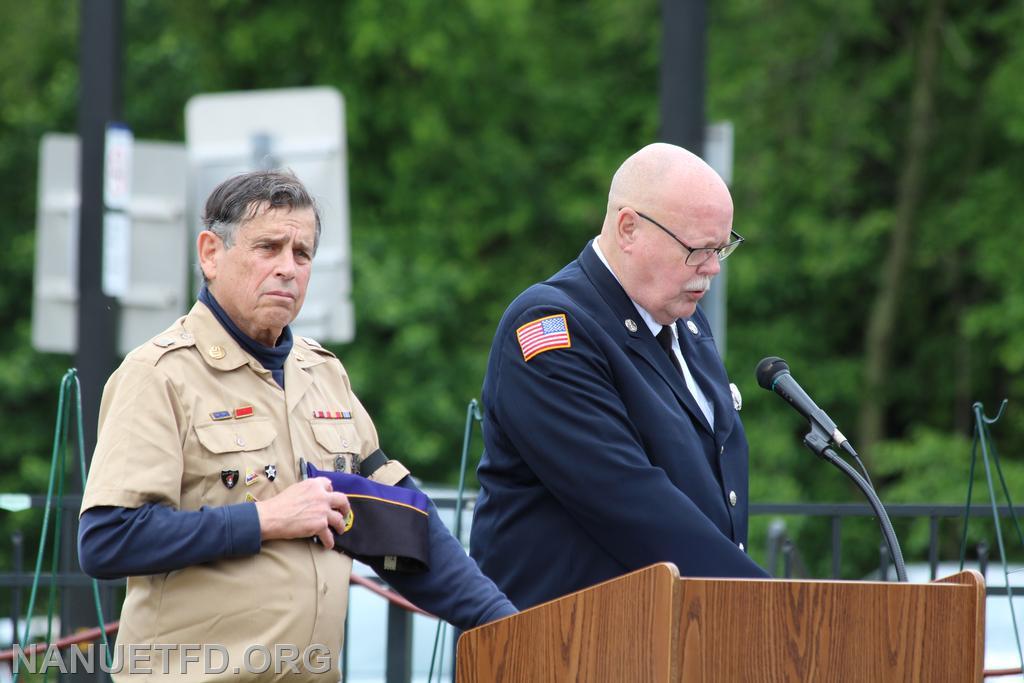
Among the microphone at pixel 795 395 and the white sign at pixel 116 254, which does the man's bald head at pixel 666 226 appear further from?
the white sign at pixel 116 254

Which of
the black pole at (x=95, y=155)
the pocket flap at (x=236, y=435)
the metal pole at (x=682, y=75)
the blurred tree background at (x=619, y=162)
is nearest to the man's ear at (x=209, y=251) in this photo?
the pocket flap at (x=236, y=435)

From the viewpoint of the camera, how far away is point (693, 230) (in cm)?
351

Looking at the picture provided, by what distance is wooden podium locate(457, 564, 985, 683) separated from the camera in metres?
2.59

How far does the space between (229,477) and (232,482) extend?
0.01m

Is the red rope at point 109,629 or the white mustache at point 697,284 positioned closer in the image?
the white mustache at point 697,284

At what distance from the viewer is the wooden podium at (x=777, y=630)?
8.50 feet

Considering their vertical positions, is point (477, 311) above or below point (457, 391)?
above

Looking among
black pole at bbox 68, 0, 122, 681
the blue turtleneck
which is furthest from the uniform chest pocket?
black pole at bbox 68, 0, 122, 681

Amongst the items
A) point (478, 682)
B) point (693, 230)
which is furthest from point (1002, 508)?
point (478, 682)

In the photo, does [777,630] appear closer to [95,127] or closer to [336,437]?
[336,437]

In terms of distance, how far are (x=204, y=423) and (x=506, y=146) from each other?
1253 cm

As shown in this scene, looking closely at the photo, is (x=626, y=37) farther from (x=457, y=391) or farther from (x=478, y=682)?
(x=478, y=682)

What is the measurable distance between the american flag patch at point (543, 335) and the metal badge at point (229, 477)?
74 cm

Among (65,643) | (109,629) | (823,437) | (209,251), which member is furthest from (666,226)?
(109,629)
